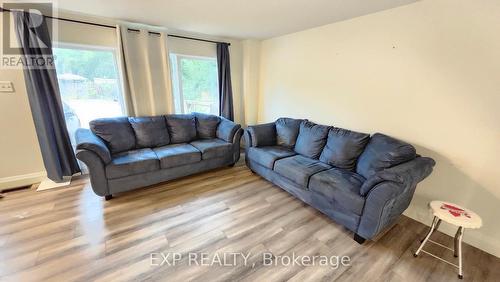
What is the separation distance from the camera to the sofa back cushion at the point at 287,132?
10.6 ft

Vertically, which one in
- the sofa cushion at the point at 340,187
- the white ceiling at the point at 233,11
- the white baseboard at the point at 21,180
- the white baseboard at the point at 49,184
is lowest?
the white baseboard at the point at 49,184

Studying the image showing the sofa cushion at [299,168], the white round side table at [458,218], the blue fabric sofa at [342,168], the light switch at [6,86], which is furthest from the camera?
the light switch at [6,86]

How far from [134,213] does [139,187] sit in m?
0.50

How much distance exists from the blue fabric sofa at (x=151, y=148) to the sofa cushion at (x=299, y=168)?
1.03 metres

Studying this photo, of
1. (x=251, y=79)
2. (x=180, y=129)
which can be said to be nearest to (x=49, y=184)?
(x=180, y=129)

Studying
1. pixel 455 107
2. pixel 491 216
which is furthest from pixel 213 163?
pixel 491 216

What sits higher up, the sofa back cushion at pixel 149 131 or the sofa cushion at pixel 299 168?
the sofa back cushion at pixel 149 131

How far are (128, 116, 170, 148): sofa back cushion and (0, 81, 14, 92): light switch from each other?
4.30 feet

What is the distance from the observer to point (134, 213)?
7.45 feet

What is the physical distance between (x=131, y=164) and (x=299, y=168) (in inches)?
81.0

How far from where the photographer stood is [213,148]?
316 centimetres

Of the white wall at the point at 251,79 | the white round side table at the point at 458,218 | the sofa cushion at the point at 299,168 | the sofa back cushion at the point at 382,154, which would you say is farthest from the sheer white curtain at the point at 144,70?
the white round side table at the point at 458,218

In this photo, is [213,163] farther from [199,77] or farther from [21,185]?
[21,185]

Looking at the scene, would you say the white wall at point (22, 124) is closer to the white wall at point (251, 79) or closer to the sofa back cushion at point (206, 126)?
the sofa back cushion at point (206, 126)
